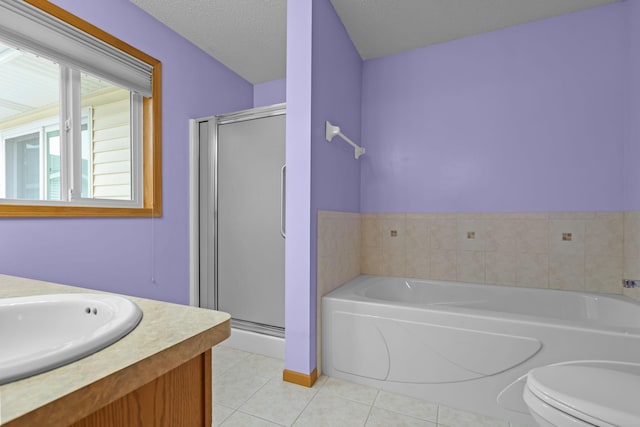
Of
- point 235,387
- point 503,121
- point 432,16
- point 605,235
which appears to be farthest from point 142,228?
point 605,235

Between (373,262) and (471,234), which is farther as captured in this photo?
(373,262)

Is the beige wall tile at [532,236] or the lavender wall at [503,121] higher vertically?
the lavender wall at [503,121]

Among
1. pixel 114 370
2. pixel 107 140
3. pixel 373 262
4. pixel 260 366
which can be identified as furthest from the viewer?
pixel 373 262

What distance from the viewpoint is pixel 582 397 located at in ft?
3.01

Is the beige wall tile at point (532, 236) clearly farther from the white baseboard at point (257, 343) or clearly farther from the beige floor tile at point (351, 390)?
the white baseboard at point (257, 343)

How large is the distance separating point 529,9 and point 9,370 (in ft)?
9.60

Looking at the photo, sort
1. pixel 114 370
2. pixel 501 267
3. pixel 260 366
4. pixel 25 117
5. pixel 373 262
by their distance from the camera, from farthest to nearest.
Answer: pixel 373 262 → pixel 501 267 → pixel 260 366 → pixel 25 117 → pixel 114 370

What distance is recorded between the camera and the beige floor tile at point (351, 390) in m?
1.59

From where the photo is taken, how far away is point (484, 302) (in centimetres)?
215

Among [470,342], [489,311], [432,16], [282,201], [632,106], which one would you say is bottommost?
[470,342]

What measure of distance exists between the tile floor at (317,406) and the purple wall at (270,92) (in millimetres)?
2533

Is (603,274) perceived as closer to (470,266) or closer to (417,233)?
(470,266)

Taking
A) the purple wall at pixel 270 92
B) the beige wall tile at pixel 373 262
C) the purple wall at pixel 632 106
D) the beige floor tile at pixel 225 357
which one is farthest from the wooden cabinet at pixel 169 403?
the purple wall at pixel 270 92

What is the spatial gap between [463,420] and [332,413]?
644 mm
